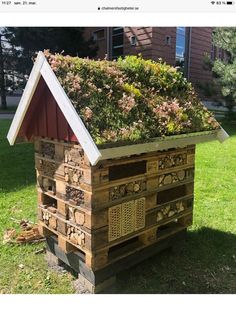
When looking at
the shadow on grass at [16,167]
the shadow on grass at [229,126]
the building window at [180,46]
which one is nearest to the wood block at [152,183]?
the shadow on grass at [16,167]

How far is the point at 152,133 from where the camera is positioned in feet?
9.35

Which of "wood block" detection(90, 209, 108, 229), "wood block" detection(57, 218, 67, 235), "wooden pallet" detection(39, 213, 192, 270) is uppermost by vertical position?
"wood block" detection(90, 209, 108, 229)

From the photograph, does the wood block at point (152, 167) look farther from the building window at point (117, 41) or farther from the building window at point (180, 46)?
the building window at point (117, 41)

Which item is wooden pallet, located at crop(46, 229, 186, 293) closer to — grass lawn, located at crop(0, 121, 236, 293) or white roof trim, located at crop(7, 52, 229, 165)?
grass lawn, located at crop(0, 121, 236, 293)

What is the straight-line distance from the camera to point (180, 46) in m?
17.6

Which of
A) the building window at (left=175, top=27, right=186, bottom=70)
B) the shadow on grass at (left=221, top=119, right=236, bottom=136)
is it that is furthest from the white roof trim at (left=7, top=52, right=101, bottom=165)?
the building window at (left=175, top=27, right=186, bottom=70)

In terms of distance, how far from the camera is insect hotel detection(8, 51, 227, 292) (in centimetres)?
269

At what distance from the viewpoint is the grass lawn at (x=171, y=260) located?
10.7ft

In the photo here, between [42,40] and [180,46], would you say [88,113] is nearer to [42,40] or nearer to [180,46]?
[180,46]

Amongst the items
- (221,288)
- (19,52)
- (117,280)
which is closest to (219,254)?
(221,288)

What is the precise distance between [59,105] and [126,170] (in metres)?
0.85

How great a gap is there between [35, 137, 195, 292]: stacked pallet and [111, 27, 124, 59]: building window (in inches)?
672

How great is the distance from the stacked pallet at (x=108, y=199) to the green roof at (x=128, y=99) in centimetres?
31
